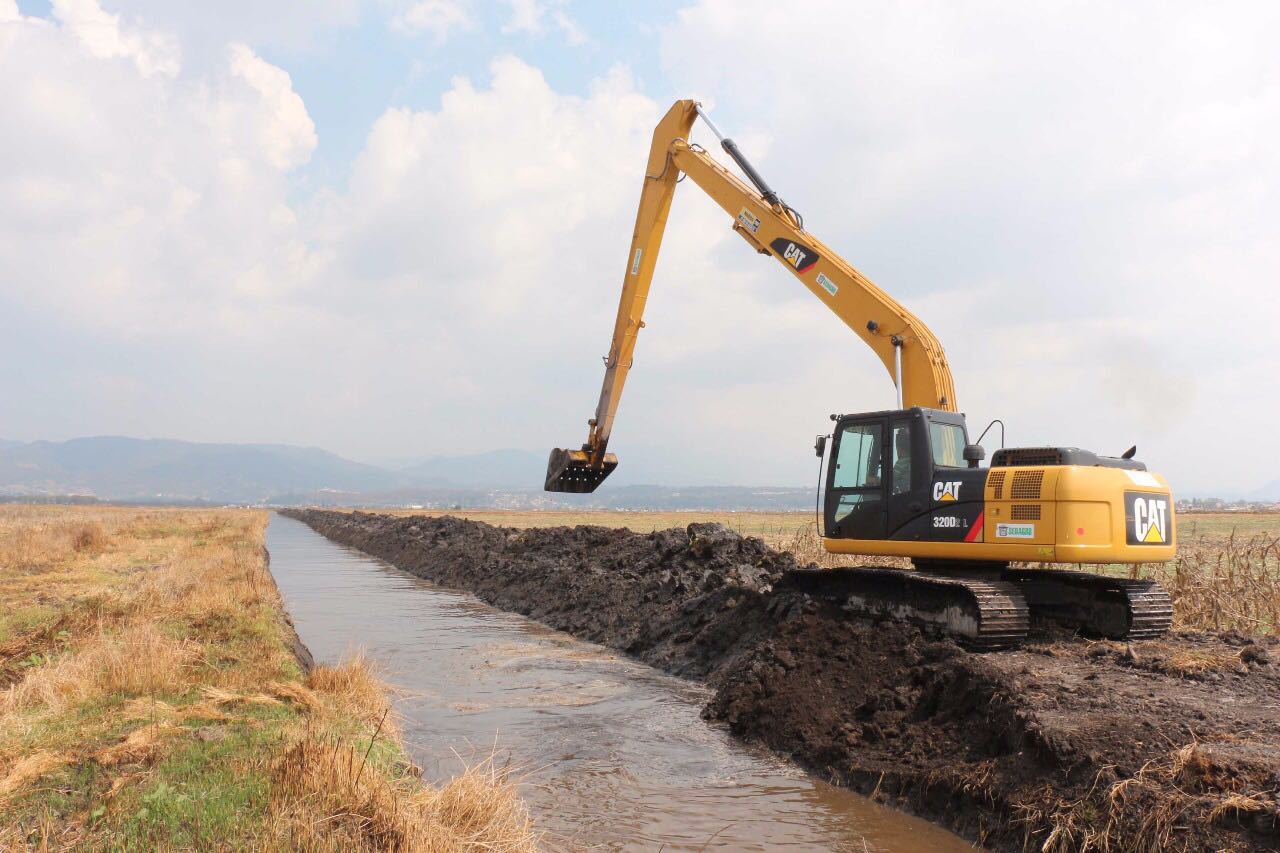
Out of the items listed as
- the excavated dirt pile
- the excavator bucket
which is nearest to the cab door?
the excavated dirt pile

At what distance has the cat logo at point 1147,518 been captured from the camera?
31.6ft

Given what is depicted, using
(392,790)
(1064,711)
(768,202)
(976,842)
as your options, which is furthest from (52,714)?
(768,202)

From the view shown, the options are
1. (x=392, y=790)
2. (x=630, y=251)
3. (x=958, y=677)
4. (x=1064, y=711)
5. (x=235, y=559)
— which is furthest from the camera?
(x=235, y=559)

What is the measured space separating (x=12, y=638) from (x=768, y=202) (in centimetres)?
1144

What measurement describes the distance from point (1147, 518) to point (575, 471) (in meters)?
9.67

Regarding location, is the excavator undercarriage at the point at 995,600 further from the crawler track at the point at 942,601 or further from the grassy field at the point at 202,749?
the grassy field at the point at 202,749

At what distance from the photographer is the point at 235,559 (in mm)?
23391

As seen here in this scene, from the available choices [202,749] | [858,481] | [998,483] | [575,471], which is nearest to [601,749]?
[202,749]

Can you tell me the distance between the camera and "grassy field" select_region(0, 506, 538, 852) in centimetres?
504

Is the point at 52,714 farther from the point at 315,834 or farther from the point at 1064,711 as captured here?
the point at 1064,711

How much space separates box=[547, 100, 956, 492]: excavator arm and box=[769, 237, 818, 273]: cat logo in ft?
0.05

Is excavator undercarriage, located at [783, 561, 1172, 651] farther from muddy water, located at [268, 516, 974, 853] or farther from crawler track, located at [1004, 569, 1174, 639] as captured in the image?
muddy water, located at [268, 516, 974, 853]

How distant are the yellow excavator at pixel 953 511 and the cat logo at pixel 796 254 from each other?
0.02m

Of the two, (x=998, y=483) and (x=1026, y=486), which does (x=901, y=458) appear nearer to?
(x=998, y=483)
